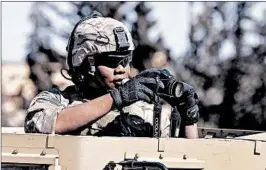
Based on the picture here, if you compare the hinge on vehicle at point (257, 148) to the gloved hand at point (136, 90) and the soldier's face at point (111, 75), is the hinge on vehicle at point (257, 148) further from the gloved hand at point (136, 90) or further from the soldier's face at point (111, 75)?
the soldier's face at point (111, 75)

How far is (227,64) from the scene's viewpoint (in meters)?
15.3

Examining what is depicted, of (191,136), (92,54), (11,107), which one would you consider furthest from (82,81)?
(11,107)

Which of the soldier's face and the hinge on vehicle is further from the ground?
the soldier's face

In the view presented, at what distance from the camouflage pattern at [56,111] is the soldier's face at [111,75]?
0.15 m

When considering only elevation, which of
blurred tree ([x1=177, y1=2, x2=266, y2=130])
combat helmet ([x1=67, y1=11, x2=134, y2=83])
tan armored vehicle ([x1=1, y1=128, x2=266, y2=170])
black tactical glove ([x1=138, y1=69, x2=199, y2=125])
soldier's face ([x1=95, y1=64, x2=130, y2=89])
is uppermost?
blurred tree ([x1=177, y1=2, x2=266, y2=130])

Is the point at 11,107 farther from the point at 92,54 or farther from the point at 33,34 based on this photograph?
the point at 92,54

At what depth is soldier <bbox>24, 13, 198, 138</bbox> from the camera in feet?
15.8

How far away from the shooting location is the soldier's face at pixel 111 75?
5117 millimetres

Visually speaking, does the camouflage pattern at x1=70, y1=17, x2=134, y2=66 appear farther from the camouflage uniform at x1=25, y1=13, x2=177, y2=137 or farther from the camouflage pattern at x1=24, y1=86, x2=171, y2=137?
the camouflage pattern at x1=24, y1=86, x2=171, y2=137

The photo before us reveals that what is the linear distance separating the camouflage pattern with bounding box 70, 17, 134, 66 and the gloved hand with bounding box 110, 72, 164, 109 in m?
0.31

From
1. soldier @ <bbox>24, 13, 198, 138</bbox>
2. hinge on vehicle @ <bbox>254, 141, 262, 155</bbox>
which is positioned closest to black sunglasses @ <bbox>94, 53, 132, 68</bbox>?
soldier @ <bbox>24, 13, 198, 138</bbox>

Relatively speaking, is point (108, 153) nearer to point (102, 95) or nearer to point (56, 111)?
point (56, 111)

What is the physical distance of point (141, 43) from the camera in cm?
1591

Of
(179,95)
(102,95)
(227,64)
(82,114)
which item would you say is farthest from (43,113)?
(227,64)
